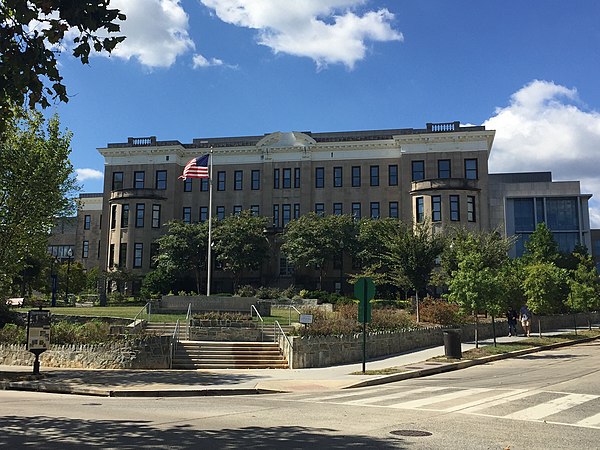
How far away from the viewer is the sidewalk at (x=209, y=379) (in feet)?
49.4

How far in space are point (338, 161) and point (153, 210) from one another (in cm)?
1934

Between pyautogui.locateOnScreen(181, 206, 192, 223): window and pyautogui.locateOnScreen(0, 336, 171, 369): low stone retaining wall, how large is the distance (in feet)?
129

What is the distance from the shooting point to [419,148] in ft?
182

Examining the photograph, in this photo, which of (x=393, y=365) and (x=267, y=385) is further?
(x=393, y=365)

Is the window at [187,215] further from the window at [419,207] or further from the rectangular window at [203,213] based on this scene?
the window at [419,207]

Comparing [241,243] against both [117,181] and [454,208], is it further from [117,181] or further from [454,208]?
[454,208]

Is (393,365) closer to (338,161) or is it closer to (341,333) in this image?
(341,333)

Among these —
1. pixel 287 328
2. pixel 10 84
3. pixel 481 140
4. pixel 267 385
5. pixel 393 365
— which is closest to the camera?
pixel 10 84

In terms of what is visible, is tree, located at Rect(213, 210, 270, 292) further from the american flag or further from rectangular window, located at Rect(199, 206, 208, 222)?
the american flag

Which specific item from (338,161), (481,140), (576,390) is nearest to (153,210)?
(338,161)

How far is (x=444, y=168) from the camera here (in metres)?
54.7

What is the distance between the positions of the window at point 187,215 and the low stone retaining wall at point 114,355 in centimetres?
3941

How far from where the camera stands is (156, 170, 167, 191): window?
59.7 metres

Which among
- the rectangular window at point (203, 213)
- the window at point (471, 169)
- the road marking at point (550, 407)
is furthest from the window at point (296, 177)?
the road marking at point (550, 407)
